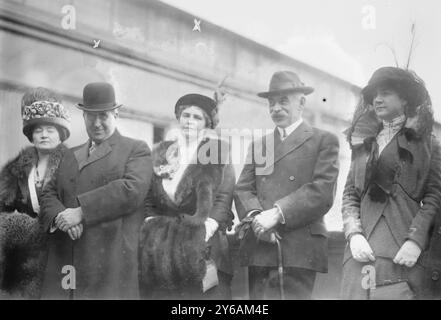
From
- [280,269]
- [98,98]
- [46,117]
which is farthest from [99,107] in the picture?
[280,269]

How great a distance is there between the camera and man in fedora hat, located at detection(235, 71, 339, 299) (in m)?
4.73

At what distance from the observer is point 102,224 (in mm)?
5008

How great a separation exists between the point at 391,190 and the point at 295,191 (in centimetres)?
70

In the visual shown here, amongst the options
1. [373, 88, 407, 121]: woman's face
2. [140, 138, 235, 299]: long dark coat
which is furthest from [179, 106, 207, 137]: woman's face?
[373, 88, 407, 121]: woman's face

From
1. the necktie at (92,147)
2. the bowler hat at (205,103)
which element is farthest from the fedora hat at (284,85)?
the necktie at (92,147)

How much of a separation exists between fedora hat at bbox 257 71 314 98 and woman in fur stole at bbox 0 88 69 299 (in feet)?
5.46

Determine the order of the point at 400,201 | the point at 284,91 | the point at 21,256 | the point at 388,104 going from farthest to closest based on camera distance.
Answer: the point at 21,256 → the point at 284,91 → the point at 388,104 → the point at 400,201

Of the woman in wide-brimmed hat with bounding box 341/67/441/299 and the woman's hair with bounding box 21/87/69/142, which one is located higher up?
the woman's hair with bounding box 21/87/69/142

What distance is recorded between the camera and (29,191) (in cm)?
514

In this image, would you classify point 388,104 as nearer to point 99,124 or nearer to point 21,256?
point 99,124

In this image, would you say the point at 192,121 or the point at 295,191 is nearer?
the point at 295,191

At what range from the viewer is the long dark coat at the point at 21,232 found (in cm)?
508

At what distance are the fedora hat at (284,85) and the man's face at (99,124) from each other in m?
1.20

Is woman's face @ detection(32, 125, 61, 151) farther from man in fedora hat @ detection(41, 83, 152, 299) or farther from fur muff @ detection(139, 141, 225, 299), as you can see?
fur muff @ detection(139, 141, 225, 299)
